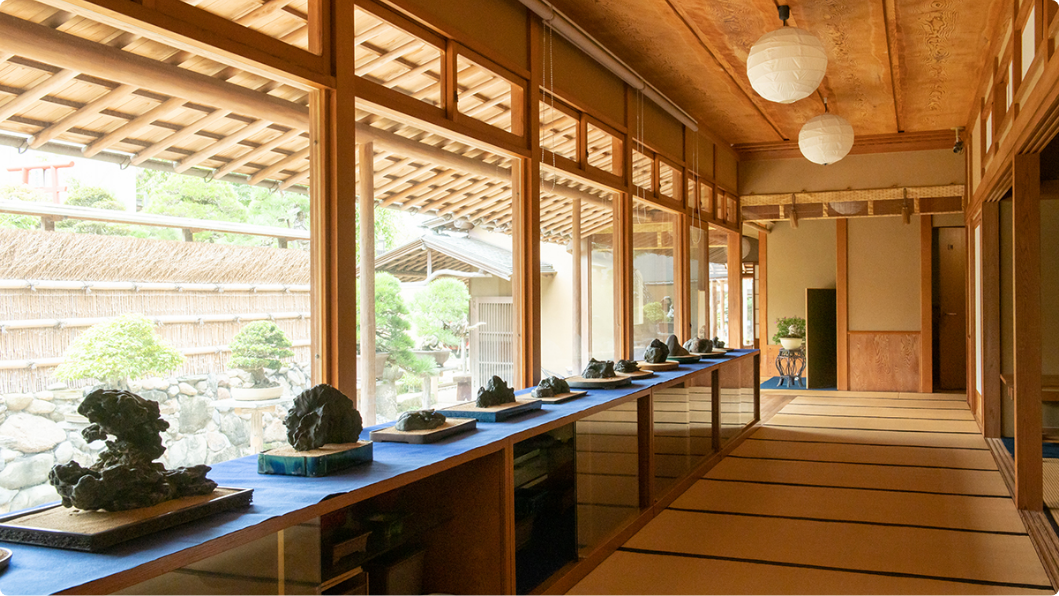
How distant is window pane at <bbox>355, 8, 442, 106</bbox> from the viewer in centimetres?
309

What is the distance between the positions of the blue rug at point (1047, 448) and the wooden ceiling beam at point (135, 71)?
540 cm

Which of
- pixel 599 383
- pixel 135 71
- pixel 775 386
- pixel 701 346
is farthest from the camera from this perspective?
pixel 775 386

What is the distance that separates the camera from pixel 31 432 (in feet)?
6.26

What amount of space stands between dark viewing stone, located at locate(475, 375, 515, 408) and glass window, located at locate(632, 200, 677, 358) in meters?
2.91

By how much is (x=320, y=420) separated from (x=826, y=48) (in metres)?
4.79

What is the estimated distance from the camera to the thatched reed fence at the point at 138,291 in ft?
6.31

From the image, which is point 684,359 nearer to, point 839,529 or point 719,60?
point 839,529

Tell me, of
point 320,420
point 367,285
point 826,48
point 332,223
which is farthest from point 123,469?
point 826,48

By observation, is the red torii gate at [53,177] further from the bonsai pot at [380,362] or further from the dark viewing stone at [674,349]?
the dark viewing stone at [674,349]

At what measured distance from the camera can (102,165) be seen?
2191mm

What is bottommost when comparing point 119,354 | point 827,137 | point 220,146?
point 119,354

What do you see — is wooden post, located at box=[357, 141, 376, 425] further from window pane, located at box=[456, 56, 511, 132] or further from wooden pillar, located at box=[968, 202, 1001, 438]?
wooden pillar, located at box=[968, 202, 1001, 438]

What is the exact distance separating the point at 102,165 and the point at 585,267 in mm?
3485

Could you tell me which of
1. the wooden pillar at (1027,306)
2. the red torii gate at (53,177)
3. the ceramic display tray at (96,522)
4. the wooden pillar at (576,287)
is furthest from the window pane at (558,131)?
the ceramic display tray at (96,522)
